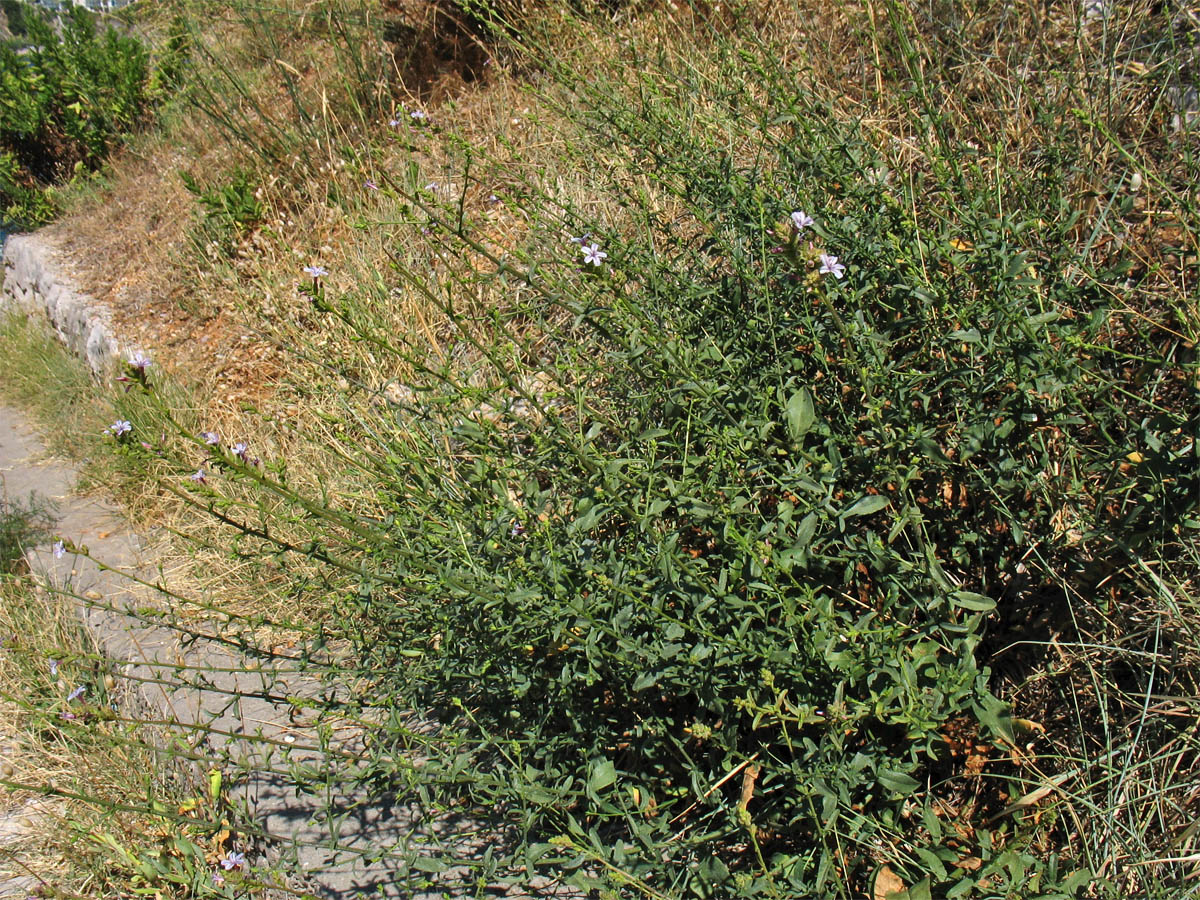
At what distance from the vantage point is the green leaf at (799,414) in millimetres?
2033

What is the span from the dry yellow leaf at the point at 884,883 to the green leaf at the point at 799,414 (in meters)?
0.95

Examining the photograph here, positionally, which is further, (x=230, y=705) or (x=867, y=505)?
(x=230, y=705)

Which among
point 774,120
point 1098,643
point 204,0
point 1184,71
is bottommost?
point 1098,643

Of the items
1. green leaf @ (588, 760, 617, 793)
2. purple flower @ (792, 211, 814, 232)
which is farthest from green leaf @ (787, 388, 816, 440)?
green leaf @ (588, 760, 617, 793)

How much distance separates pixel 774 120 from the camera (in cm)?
242

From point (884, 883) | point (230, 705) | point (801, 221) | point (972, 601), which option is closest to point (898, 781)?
point (884, 883)

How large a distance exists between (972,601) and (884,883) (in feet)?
2.20

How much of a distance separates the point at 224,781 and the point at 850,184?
7.94ft

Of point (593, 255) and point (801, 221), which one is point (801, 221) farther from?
point (593, 255)

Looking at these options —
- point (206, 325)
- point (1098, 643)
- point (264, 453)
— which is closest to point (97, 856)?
point (264, 453)

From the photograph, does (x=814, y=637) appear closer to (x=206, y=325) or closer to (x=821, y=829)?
(x=821, y=829)

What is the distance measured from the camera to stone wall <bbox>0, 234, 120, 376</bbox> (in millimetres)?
6301

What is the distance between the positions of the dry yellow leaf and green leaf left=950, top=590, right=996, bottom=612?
0.60m

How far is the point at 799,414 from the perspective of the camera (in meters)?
2.04
